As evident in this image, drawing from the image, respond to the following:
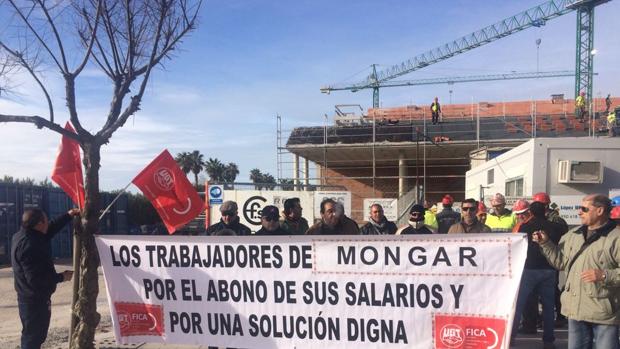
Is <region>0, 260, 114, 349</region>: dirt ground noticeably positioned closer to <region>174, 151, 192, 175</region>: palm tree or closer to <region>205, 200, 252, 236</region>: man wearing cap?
<region>205, 200, 252, 236</region>: man wearing cap

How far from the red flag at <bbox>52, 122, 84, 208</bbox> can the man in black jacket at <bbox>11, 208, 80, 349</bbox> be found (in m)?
0.46

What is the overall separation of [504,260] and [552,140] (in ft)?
24.3

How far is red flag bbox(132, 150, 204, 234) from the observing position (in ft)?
17.8

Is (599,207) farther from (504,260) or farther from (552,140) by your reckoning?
(552,140)

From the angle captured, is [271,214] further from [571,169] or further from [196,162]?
[196,162]

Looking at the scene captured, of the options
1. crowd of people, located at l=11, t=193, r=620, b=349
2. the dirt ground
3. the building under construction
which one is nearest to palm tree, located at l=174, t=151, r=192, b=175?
the building under construction

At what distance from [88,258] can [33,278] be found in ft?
1.52

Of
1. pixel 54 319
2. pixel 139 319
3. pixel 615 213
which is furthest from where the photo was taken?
pixel 54 319

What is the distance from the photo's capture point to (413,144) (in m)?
25.7

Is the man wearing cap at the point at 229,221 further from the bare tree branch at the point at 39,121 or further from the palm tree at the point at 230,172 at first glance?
the palm tree at the point at 230,172

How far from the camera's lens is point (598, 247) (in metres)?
3.71

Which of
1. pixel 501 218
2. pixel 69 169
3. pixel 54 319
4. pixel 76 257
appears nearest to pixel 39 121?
pixel 69 169

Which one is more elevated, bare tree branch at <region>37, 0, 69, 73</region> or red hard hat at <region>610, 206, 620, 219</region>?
bare tree branch at <region>37, 0, 69, 73</region>

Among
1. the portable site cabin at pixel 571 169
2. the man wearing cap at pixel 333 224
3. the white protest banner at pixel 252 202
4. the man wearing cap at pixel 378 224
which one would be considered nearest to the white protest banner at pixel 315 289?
the man wearing cap at pixel 333 224
